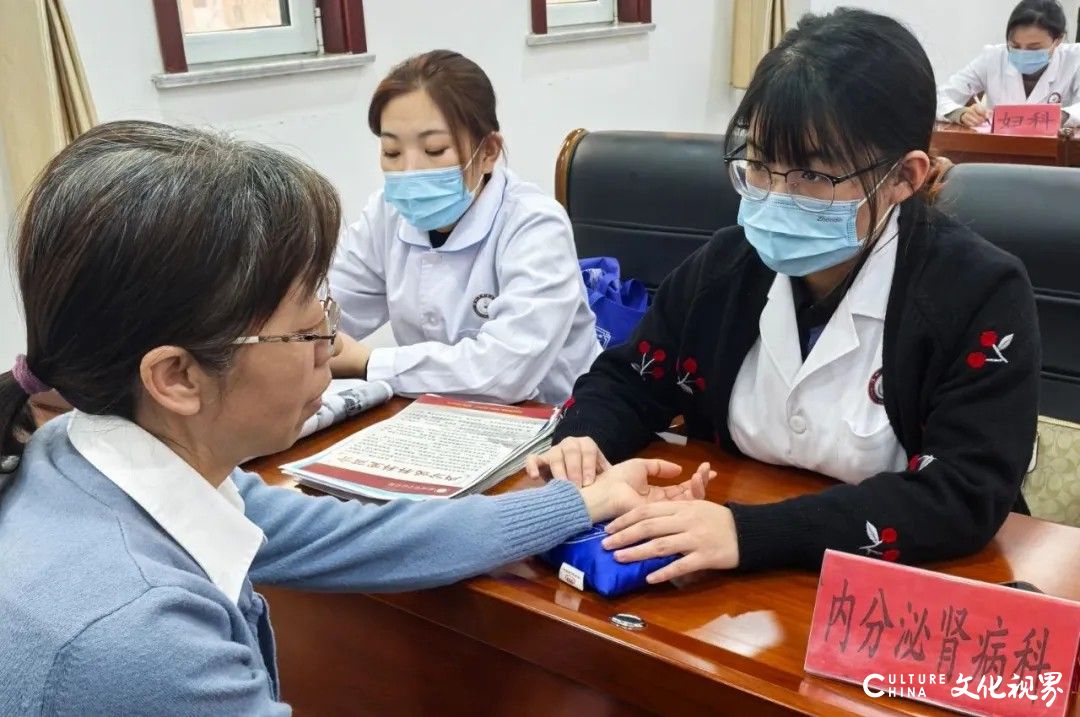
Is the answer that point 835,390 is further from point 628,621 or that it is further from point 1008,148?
point 1008,148

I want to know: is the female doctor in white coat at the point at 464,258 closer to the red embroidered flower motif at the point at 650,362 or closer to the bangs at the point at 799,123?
the red embroidered flower motif at the point at 650,362

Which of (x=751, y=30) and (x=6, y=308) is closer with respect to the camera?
(x=6, y=308)

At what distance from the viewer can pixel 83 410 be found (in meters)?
0.74

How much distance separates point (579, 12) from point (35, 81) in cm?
244

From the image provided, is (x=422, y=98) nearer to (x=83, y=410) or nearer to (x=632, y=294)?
(x=632, y=294)

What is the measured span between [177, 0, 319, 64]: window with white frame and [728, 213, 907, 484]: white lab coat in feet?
6.95

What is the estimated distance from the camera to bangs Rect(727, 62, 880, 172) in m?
1.07

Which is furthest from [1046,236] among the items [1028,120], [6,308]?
[1028,120]

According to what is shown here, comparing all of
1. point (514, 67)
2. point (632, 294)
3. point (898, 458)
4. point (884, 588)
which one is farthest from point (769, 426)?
point (514, 67)

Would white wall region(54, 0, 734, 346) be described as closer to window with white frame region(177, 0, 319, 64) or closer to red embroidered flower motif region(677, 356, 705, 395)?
window with white frame region(177, 0, 319, 64)

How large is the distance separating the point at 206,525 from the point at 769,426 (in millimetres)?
697

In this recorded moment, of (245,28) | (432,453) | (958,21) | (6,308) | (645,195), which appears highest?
(245,28)

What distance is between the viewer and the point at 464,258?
1796 millimetres

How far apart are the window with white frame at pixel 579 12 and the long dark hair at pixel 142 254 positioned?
3.39 meters
